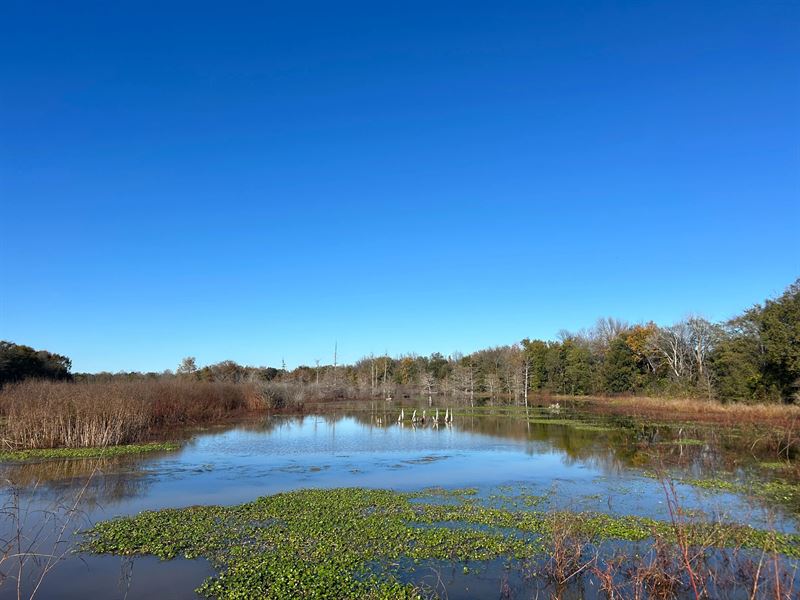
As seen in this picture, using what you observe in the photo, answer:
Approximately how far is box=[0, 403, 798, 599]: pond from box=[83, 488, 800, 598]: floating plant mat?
472mm

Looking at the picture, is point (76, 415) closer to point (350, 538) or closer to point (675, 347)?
point (350, 538)

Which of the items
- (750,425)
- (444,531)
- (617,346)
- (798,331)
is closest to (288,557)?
(444,531)

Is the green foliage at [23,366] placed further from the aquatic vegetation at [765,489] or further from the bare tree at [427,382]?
the bare tree at [427,382]

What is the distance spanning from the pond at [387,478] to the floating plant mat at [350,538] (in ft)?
1.55

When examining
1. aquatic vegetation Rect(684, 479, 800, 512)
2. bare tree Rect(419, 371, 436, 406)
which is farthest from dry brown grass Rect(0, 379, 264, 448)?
bare tree Rect(419, 371, 436, 406)

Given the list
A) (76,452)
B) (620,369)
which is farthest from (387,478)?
(620,369)

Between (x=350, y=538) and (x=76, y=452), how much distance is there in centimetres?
1578

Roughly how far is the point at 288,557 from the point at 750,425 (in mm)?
29740

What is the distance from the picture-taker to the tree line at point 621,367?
113 ft

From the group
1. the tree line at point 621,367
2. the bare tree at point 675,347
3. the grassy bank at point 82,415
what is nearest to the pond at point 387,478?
the grassy bank at point 82,415

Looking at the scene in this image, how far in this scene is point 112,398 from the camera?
24.5 metres

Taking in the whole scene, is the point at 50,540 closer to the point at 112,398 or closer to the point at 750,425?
the point at 112,398

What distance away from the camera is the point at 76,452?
66.1ft

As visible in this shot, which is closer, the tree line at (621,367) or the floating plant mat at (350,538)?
the floating plant mat at (350,538)
